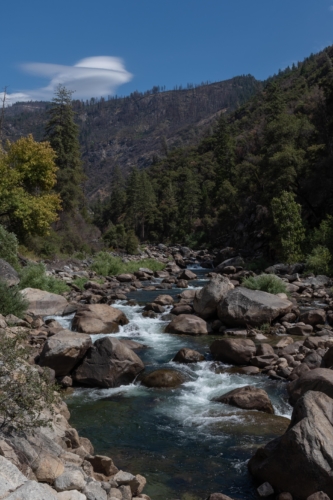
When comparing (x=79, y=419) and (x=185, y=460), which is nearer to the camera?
(x=185, y=460)

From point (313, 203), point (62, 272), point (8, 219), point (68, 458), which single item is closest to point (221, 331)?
point (68, 458)

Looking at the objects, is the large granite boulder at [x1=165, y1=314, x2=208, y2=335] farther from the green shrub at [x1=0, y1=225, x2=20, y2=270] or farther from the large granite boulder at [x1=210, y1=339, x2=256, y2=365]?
the green shrub at [x1=0, y1=225, x2=20, y2=270]

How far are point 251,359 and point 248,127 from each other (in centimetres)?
8695

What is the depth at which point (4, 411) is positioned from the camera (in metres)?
6.17

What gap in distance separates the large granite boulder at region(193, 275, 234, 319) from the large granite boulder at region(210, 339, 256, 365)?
4.53m

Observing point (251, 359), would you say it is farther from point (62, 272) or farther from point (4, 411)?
point (62, 272)

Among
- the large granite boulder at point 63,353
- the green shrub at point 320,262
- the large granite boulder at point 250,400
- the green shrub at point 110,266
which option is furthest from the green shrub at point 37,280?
the green shrub at point 320,262

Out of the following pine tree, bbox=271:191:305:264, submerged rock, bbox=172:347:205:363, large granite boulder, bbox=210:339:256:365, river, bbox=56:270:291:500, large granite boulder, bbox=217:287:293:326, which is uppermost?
pine tree, bbox=271:191:305:264

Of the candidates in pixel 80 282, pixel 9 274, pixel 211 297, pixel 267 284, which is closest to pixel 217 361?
pixel 211 297

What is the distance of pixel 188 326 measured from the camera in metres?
17.3

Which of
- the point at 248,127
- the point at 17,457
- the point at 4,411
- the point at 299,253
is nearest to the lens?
the point at 17,457

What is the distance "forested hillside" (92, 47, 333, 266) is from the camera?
36.4 m

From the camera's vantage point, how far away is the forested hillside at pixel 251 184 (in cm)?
3638

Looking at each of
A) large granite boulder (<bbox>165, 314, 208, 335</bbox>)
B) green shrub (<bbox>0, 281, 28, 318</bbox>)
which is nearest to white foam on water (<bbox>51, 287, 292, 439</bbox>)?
large granite boulder (<bbox>165, 314, 208, 335</bbox>)
